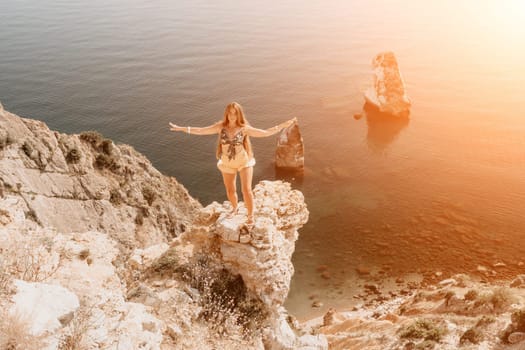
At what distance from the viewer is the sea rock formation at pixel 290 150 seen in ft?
176

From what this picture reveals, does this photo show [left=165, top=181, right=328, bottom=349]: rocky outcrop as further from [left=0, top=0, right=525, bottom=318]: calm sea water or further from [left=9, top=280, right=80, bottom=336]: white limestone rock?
[left=0, top=0, right=525, bottom=318]: calm sea water

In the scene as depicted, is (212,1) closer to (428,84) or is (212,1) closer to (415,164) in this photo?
(428,84)

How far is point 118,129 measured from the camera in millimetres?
66188

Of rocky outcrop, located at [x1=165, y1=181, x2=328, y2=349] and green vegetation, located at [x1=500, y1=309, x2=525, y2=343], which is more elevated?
rocky outcrop, located at [x1=165, y1=181, x2=328, y2=349]

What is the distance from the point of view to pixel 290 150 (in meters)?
54.1

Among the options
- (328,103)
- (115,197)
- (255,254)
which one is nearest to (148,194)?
(115,197)

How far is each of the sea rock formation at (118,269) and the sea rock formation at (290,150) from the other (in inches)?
1240

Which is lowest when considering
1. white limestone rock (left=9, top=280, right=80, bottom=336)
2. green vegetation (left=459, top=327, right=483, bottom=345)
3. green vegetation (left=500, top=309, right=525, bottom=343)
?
green vegetation (left=459, top=327, right=483, bottom=345)

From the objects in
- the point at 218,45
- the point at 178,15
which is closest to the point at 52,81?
the point at 218,45

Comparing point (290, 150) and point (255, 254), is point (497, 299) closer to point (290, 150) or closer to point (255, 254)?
point (255, 254)

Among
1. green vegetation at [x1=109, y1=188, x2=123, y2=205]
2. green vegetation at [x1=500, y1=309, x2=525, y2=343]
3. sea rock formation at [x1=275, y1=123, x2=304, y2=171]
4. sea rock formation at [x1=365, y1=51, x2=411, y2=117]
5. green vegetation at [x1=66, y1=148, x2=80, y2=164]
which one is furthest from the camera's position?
sea rock formation at [x1=365, y1=51, x2=411, y2=117]

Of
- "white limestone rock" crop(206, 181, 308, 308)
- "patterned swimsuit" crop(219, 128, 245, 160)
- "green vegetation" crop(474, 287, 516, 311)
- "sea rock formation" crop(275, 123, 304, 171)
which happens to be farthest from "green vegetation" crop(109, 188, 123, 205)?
"sea rock formation" crop(275, 123, 304, 171)

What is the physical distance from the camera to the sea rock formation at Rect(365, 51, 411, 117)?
7275 centimetres

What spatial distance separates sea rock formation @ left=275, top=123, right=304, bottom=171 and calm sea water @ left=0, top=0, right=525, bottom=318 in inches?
82.6
